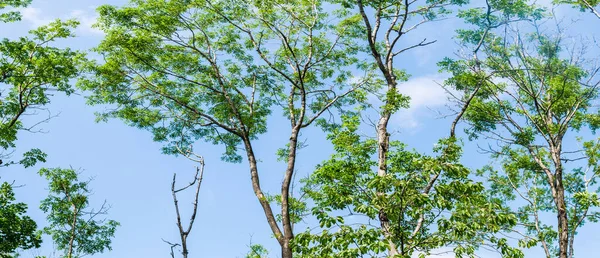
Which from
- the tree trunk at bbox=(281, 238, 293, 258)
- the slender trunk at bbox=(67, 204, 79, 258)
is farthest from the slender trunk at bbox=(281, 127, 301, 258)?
the slender trunk at bbox=(67, 204, 79, 258)

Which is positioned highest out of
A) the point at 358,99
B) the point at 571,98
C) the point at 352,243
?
the point at 358,99

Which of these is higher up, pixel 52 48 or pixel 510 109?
pixel 52 48

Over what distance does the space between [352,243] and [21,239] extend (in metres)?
11.1

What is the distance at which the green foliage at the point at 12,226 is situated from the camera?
14.7m

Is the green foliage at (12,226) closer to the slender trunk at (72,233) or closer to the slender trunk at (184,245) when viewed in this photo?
the slender trunk at (72,233)

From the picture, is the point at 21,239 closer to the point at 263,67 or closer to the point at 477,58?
the point at 263,67

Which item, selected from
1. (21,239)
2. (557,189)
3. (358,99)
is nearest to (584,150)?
(557,189)

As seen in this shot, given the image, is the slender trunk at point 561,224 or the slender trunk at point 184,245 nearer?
the slender trunk at point 184,245

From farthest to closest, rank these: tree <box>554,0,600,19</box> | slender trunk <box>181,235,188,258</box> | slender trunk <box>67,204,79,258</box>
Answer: slender trunk <box>67,204,79,258</box>, tree <box>554,0,600,19</box>, slender trunk <box>181,235,188,258</box>

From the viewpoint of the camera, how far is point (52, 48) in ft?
57.5

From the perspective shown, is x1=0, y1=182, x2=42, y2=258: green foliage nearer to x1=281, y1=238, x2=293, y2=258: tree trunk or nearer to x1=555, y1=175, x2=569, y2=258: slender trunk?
x1=281, y1=238, x2=293, y2=258: tree trunk

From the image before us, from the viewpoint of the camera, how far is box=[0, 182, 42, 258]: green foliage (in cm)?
1474

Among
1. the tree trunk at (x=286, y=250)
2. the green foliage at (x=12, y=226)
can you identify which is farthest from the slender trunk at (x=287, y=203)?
the green foliage at (x=12, y=226)

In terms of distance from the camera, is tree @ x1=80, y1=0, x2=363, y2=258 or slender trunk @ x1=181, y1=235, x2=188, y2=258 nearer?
slender trunk @ x1=181, y1=235, x2=188, y2=258
